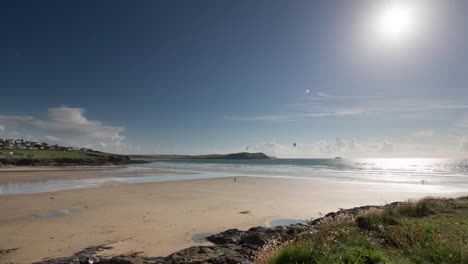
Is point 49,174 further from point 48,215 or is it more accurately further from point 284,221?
point 284,221

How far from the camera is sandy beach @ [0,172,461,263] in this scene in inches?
386

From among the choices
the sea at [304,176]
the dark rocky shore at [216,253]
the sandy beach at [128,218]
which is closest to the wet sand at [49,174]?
the sea at [304,176]

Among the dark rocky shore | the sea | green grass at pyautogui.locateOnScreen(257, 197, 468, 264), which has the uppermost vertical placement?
green grass at pyautogui.locateOnScreen(257, 197, 468, 264)

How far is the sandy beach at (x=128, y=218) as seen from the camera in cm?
980

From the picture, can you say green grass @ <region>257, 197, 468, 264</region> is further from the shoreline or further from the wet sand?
the wet sand

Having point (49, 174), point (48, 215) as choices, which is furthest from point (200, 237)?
point (49, 174)

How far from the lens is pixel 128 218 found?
13.9 metres

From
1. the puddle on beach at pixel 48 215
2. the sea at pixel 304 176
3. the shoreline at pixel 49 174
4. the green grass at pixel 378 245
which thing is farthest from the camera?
the shoreline at pixel 49 174

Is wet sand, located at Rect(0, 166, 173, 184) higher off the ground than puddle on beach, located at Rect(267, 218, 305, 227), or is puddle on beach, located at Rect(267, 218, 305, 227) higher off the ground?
wet sand, located at Rect(0, 166, 173, 184)

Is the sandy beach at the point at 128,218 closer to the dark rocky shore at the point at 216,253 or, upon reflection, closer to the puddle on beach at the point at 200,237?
the puddle on beach at the point at 200,237

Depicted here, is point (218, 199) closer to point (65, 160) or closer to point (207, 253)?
point (207, 253)

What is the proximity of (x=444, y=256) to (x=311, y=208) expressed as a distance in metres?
12.1

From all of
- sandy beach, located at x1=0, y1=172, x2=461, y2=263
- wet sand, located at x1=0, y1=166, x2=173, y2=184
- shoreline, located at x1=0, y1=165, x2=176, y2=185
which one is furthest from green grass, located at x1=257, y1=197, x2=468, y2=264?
wet sand, located at x1=0, y1=166, x2=173, y2=184

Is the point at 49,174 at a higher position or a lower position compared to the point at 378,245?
lower
